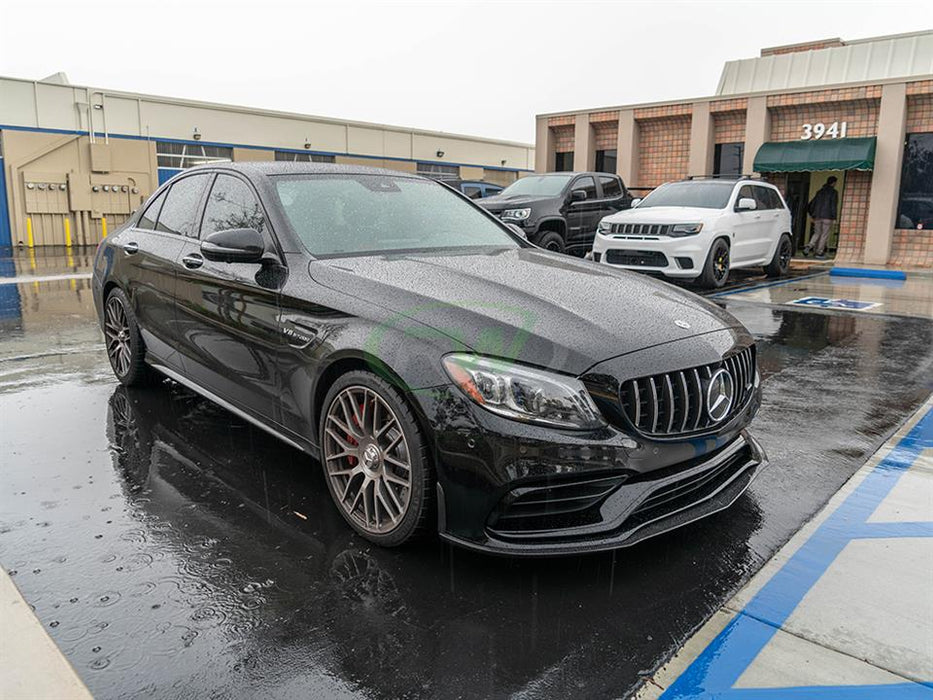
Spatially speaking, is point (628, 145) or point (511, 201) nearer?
point (511, 201)

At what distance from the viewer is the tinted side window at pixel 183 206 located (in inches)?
180

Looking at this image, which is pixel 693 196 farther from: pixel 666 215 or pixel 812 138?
pixel 812 138

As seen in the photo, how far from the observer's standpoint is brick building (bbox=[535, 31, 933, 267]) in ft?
59.8

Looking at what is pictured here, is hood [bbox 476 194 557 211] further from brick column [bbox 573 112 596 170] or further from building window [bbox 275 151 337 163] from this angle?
building window [bbox 275 151 337 163]

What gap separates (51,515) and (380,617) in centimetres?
178

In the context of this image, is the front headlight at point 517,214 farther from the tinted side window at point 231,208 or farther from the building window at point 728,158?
the building window at point 728,158

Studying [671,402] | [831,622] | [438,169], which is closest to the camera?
[831,622]

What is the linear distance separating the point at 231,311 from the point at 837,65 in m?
26.6

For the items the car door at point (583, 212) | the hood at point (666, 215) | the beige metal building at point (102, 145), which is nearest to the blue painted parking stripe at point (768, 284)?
the hood at point (666, 215)

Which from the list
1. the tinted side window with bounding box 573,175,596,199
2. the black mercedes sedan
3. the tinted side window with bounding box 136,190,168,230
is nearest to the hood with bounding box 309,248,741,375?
the black mercedes sedan

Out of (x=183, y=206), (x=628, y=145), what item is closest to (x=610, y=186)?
(x=628, y=145)

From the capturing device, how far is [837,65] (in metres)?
24.7

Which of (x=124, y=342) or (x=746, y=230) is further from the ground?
(x=746, y=230)

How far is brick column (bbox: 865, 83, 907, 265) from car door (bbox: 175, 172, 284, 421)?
1857cm
